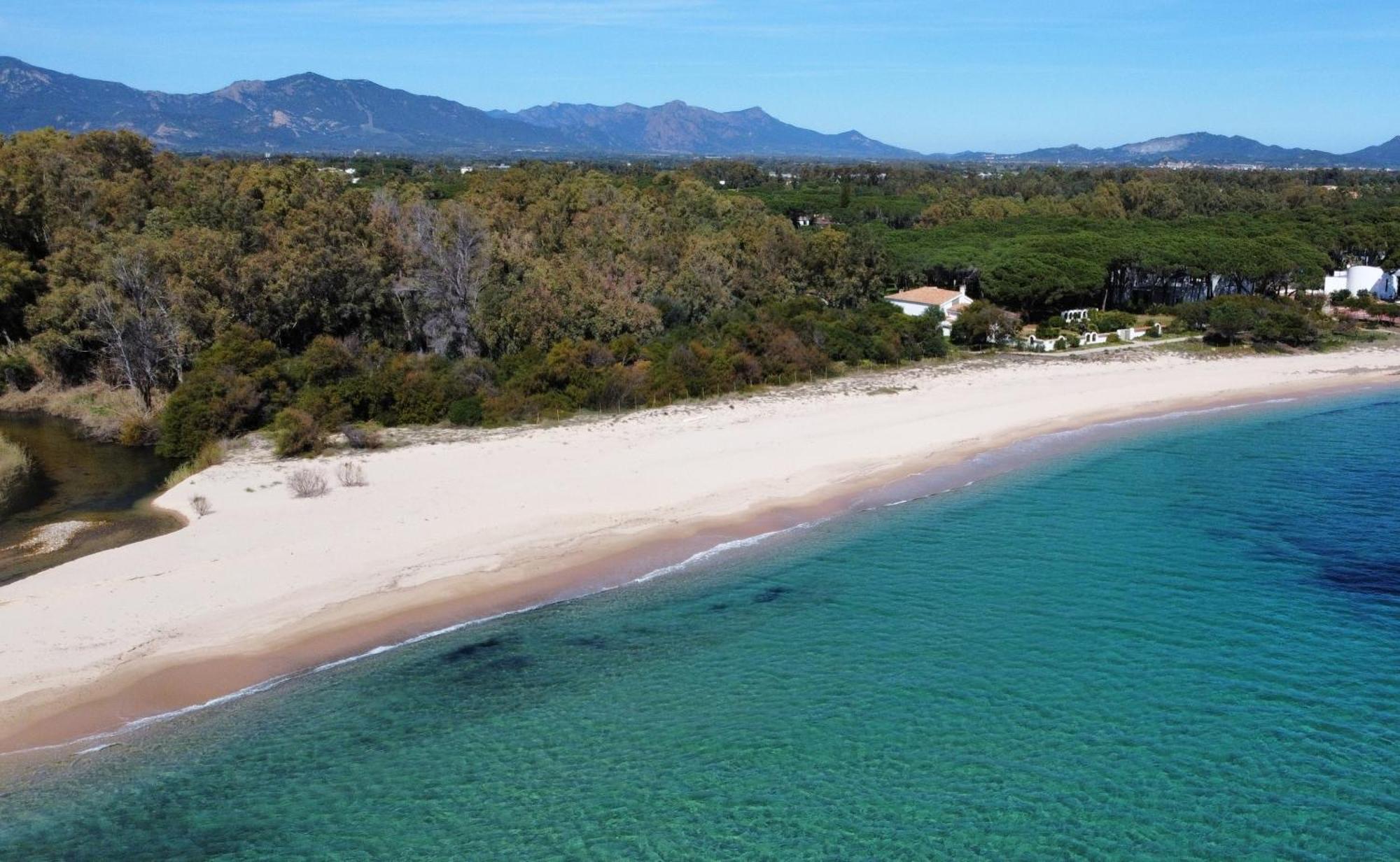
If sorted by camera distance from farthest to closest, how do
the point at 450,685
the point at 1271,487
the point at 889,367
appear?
1. the point at 889,367
2. the point at 1271,487
3. the point at 450,685

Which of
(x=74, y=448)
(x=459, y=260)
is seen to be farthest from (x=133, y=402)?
(x=459, y=260)

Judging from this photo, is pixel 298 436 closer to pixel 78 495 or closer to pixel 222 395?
pixel 222 395

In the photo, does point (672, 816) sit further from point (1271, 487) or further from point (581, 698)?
point (1271, 487)

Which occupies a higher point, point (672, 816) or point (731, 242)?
point (731, 242)

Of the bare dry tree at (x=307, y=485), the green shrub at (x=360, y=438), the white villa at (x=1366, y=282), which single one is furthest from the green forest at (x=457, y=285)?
the bare dry tree at (x=307, y=485)

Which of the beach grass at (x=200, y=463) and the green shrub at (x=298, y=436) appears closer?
the beach grass at (x=200, y=463)

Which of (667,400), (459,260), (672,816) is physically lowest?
(672,816)

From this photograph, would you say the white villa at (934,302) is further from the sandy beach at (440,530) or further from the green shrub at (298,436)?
the green shrub at (298,436)

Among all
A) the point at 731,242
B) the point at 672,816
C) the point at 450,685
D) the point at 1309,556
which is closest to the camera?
the point at 672,816

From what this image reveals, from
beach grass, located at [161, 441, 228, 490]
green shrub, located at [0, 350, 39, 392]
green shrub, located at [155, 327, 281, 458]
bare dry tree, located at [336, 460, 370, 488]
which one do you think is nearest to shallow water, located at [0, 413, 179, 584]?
beach grass, located at [161, 441, 228, 490]
